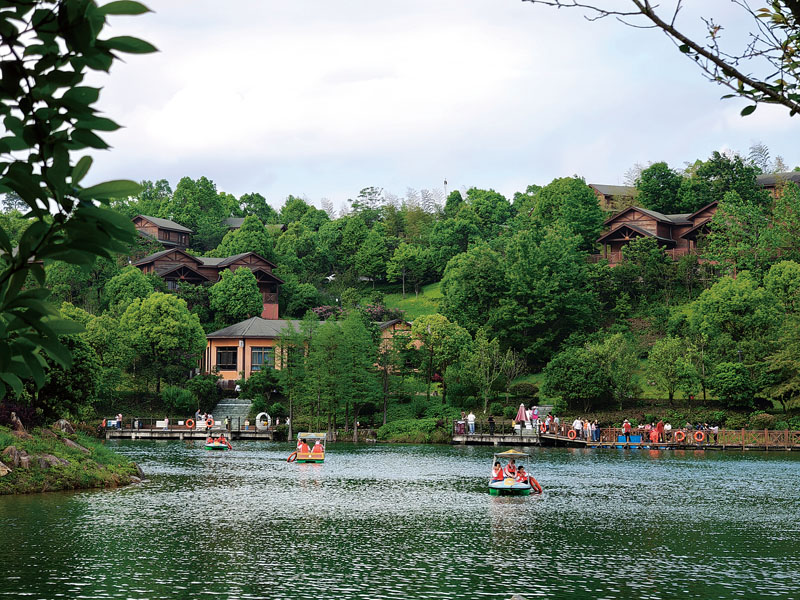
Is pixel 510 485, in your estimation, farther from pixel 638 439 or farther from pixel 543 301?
pixel 543 301

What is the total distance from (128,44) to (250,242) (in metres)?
100

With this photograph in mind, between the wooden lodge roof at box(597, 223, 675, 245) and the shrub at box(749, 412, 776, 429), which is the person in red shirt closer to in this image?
the shrub at box(749, 412, 776, 429)

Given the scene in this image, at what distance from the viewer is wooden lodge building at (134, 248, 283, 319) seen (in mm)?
90688

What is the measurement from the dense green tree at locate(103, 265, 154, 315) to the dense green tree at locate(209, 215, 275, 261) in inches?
850

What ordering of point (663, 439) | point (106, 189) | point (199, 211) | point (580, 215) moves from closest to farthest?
point (106, 189) < point (663, 439) < point (580, 215) < point (199, 211)

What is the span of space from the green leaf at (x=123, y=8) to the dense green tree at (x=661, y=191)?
312 feet

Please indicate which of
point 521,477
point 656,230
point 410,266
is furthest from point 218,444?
point 410,266

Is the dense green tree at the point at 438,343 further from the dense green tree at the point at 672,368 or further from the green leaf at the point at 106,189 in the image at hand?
the green leaf at the point at 106,189

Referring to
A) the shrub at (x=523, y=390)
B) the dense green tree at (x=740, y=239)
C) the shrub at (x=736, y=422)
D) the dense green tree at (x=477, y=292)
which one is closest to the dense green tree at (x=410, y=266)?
the dense green tree at (x=477, y=292)

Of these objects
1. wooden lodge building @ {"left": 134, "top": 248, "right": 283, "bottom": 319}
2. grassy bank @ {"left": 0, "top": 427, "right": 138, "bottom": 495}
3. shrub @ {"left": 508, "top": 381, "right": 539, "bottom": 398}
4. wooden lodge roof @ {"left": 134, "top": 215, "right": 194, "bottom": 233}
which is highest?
wooden lodge roof @ {"left": 134, "top": 215, "right": 194, "bottom": 233}

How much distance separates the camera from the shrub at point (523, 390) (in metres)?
67.3

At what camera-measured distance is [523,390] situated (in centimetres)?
6762

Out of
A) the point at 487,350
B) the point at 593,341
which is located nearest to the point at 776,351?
the point at 593,341

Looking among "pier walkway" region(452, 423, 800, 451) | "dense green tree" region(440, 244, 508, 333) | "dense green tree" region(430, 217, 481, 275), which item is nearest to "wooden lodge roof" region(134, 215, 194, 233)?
"dense green tree" region(430, 217, 481, 275)
